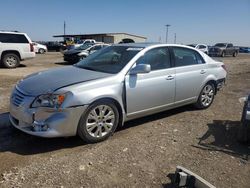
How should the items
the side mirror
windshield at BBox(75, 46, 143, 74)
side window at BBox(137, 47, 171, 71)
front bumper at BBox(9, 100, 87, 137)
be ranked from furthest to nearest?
side window at BBox(137, 47, 171, 71) → windshield at BBox(75, 46, 143, 74) → the side mirror → front bumper at BBox(9, 100, 87, 137)

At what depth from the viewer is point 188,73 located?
5.86 meters

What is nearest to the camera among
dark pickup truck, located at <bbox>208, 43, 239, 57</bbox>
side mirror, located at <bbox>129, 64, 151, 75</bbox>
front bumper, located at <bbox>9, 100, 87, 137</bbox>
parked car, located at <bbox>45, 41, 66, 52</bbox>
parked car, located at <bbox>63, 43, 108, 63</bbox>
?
front bumper, located at <bbox>9, 100, 87, 137</bbox>

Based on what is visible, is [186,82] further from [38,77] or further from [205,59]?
[38,77]

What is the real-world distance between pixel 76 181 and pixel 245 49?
184ft

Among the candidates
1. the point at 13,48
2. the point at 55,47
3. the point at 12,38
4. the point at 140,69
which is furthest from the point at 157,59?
the point at 55,47

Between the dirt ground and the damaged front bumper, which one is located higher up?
the damaged front bumper

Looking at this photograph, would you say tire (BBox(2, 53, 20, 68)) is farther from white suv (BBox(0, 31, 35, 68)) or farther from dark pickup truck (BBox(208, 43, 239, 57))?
dark pickup truck (BBox(208, 43, 239, 57))

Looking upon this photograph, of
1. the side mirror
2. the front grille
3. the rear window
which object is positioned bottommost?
the front grille

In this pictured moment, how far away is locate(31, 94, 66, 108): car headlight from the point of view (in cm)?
402

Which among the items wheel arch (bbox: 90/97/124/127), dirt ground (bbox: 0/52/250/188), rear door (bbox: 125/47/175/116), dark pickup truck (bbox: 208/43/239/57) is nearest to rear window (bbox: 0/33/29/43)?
dirt ground (bbox: 0/52/250/188)

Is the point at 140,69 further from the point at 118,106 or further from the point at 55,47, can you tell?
the point at 55,47

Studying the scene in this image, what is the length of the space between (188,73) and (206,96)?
1013 millimetres

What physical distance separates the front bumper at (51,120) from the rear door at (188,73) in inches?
92.0

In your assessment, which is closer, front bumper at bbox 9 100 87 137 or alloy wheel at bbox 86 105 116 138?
front bumper at bbox 9 100 87 137
